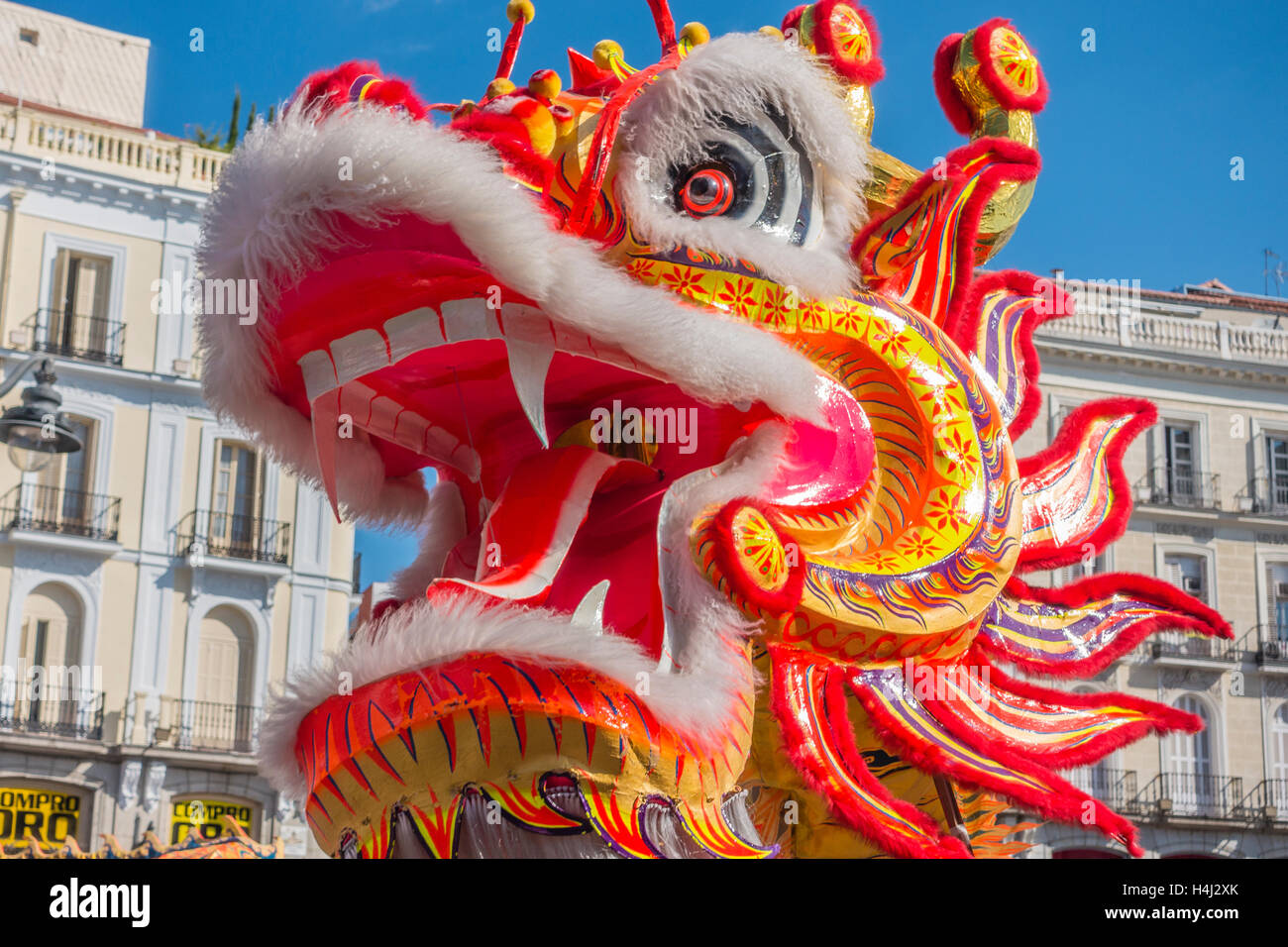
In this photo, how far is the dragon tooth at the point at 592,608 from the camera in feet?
12.2

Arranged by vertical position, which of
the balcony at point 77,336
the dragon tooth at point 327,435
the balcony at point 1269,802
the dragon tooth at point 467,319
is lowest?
the dragon tooth at point 327,435

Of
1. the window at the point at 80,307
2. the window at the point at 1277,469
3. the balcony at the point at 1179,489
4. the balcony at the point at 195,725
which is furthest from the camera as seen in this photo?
the window at the point at 1277,469

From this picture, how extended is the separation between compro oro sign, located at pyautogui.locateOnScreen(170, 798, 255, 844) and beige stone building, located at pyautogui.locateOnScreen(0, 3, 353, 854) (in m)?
→ 0.03

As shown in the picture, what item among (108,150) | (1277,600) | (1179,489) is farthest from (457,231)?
(1277,600)

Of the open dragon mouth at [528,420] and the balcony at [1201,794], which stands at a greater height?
the balcony at [1201,794]

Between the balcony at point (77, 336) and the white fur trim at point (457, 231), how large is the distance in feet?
57.8

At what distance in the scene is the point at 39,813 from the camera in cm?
1912

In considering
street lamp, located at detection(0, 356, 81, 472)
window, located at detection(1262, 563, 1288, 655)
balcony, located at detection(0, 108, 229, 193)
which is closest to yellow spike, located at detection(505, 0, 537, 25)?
street lamp, located at detection(0, 356, 81, 472)

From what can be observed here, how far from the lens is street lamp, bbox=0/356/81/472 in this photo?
8.28 meters

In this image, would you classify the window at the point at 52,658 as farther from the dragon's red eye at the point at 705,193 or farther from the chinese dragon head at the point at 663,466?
the dragon's red eye at the point at 705,193

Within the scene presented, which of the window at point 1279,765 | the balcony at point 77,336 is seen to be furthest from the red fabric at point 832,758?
the window at point 1279,765

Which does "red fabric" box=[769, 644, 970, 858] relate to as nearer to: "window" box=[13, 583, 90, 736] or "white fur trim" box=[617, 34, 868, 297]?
"white fur trim" box=[617, 34, 868, 297]

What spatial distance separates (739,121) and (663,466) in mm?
757
